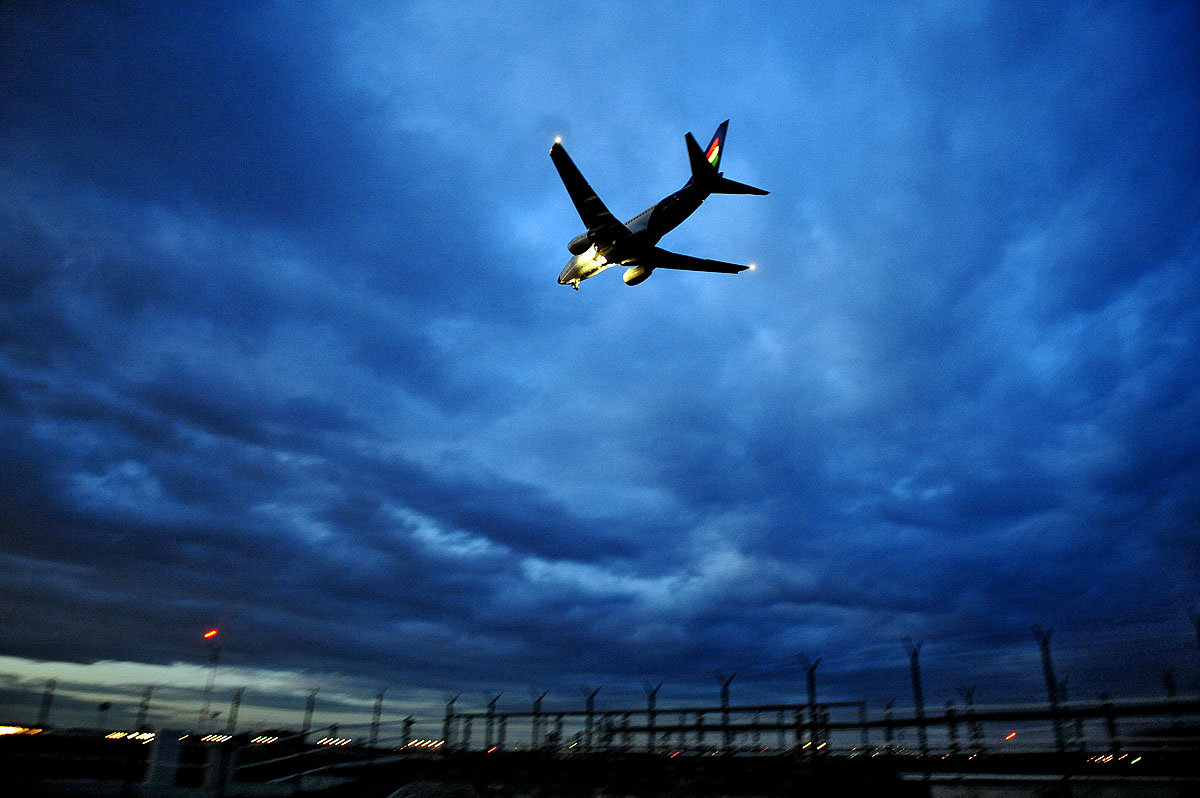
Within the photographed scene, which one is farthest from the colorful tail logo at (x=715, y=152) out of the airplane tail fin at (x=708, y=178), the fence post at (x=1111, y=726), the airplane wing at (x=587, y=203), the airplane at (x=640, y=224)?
the fence post at (x=1111, y=726)

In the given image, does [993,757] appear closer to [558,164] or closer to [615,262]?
[615,262]

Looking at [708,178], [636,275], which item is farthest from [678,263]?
[708,178]

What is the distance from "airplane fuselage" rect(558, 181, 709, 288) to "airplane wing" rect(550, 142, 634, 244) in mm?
370

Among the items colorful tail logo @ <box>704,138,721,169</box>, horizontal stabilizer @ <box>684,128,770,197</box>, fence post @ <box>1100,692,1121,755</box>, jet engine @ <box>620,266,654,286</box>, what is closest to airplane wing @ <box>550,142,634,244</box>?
jet engine @ <box>620,266,654,286</box>

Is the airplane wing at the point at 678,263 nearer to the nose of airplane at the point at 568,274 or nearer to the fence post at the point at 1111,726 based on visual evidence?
the nose of airplane at the point at 568,274

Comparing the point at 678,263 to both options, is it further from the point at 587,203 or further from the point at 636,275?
the point at 587,203

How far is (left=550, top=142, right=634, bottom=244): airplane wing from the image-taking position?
19.6m

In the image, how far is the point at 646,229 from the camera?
2205 cm

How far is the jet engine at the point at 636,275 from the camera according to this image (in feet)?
77.0

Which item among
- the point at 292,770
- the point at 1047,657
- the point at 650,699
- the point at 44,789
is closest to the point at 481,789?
the point at 650,699

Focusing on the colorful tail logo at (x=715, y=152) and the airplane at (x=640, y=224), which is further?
the colorful tail logo at (x=715, y=152)

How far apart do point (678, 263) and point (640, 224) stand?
2440mm

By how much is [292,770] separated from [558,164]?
31507 millimetres

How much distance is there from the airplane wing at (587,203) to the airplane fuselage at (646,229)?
370 millimetres
